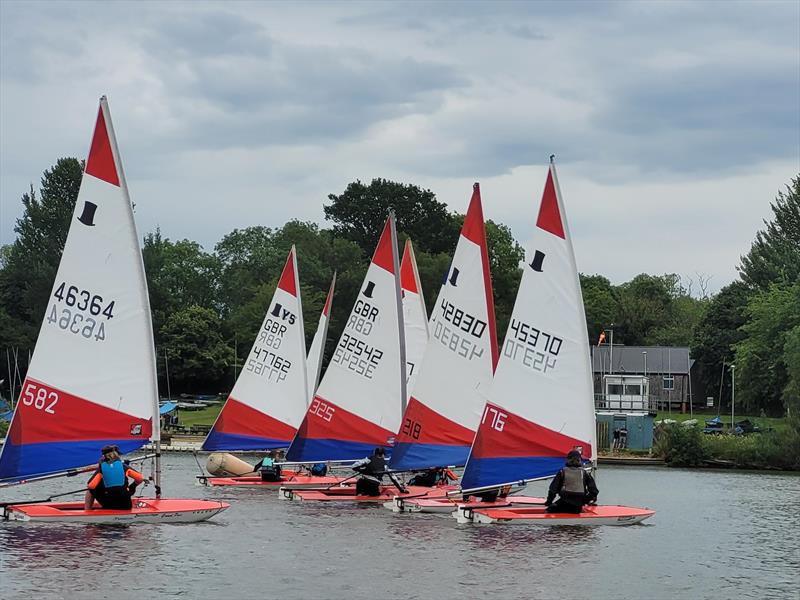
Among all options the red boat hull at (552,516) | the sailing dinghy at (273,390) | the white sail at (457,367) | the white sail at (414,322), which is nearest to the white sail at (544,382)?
the red boat hull at (552,516)

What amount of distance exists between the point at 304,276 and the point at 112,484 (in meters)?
73.3

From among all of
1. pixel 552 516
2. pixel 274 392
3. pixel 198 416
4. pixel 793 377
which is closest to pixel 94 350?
pixel 552 516

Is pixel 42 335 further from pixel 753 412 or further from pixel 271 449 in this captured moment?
pixel 753 412

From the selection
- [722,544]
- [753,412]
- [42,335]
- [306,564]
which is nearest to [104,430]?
[42,335]

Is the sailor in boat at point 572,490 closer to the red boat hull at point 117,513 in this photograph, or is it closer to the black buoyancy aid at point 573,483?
the black buoyancy aid at point 573,483

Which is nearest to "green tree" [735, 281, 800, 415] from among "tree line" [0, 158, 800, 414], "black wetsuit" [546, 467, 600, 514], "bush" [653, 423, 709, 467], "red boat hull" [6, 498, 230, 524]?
"tree line" [0, 158, 800, 414]

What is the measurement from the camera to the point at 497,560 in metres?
26.3

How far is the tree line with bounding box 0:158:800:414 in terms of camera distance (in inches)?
3784

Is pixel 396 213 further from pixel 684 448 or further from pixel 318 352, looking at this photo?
pixel 318 352

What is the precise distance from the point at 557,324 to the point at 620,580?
27.7 ft

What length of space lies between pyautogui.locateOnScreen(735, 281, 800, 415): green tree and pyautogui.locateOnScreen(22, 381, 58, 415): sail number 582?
58.7 metres

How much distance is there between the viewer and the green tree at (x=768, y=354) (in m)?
82.9

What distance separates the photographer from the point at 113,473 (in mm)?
27922

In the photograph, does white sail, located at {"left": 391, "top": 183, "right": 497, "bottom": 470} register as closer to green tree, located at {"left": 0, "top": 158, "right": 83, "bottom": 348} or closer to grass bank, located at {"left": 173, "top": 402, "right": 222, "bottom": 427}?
grass bank, located at {"left": 173, "top": 402, "right": 222, "bottom": 427}
